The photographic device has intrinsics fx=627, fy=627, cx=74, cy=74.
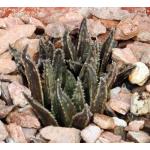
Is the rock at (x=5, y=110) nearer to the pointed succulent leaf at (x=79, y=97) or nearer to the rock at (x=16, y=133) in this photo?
the rock at (x=16, y=133)

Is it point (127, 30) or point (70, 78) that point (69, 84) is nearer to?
point (70, 78)

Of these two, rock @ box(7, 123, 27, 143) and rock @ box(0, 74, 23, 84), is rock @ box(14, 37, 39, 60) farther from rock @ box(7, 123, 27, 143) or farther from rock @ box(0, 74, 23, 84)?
rock @ box(7, 123, 27, 143)

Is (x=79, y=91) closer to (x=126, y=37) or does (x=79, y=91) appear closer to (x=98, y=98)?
(x=98, y=98)

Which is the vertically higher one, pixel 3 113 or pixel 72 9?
pixel 72 9

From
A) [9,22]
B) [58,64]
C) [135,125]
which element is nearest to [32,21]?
[9,22]
